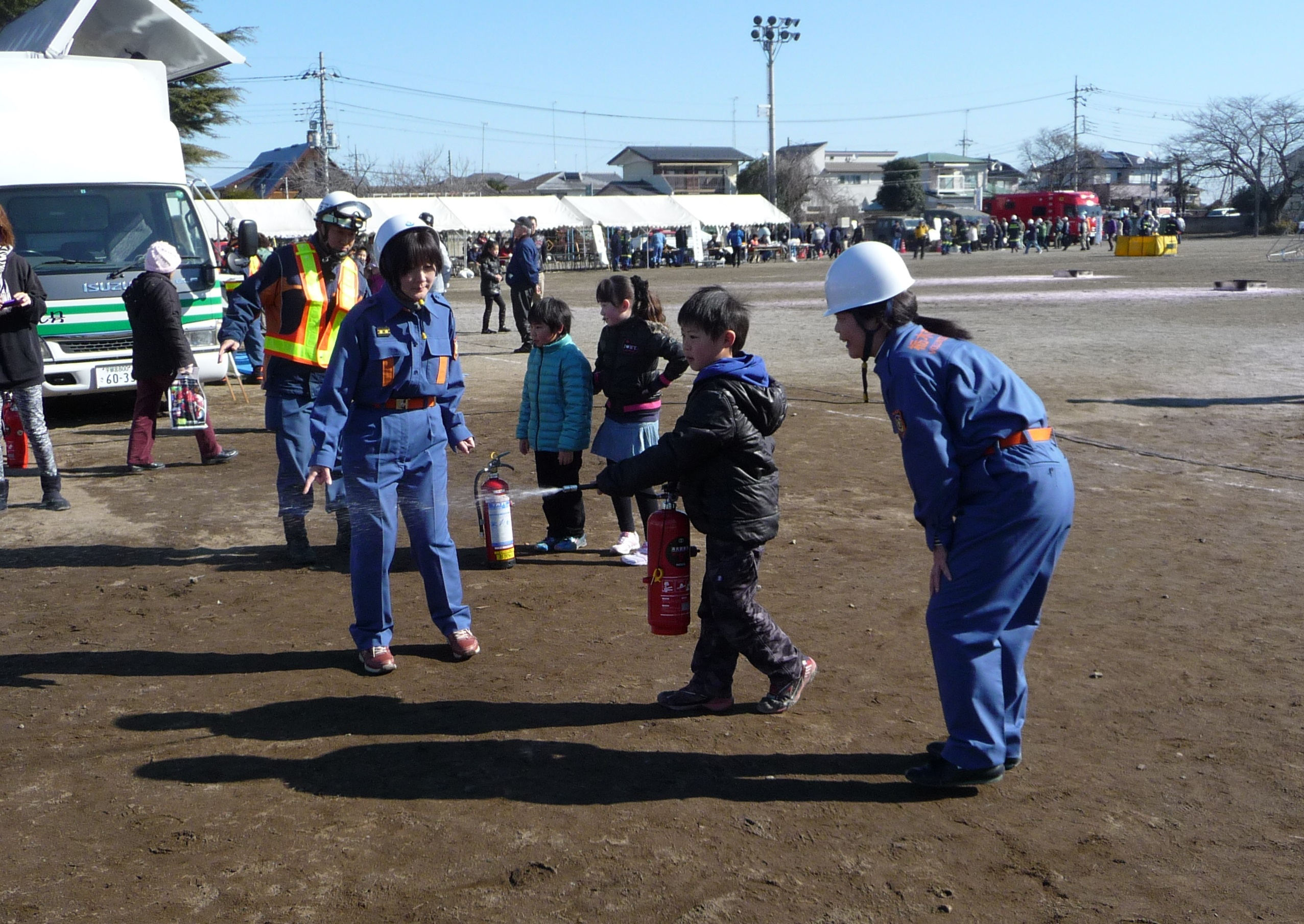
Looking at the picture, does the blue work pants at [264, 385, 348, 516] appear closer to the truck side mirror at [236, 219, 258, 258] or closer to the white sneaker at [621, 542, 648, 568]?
the white sneaker at [621, 542, 648, 568]

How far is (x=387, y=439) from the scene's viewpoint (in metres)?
4.93

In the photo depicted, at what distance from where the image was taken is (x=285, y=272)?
6.48 metres

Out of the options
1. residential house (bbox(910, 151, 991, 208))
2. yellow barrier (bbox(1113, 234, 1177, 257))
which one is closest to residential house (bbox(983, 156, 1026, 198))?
residential house (bbox(910, 151, 991, 208))

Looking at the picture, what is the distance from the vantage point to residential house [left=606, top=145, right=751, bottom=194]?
109812 mm

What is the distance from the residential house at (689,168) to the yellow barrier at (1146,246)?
6287 cm

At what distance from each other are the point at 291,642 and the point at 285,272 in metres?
2.17

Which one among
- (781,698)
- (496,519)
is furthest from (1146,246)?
(781,698)

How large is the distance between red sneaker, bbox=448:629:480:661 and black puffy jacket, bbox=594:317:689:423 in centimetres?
182

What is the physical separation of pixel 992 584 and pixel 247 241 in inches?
361

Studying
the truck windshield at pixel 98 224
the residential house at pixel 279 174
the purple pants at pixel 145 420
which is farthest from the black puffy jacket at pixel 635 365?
the residential house at pixel 279 174

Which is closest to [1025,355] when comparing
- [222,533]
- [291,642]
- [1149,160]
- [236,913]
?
[222,533]

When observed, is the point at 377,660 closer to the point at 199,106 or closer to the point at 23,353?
the point at 23,353

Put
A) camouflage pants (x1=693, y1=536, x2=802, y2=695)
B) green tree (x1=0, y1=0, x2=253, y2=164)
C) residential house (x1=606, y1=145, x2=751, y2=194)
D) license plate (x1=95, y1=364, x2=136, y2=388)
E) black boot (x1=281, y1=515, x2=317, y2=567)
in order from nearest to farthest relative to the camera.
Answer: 1. camouflage pants (x1=693, y1=536, x2=802, y2=695)
2. black boot (x1=281, y1=515, x2=317, y2=567)
3. license plate (x1=95, y1=364, x2=136, y2=388)
4. green tree (x1=0, y1=0, x2=253, y2=164)
5. residential house (x1=606, y1=145, x2=751, y2=194)

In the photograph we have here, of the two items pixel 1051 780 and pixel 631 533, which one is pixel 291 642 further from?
pixel 1051 780
